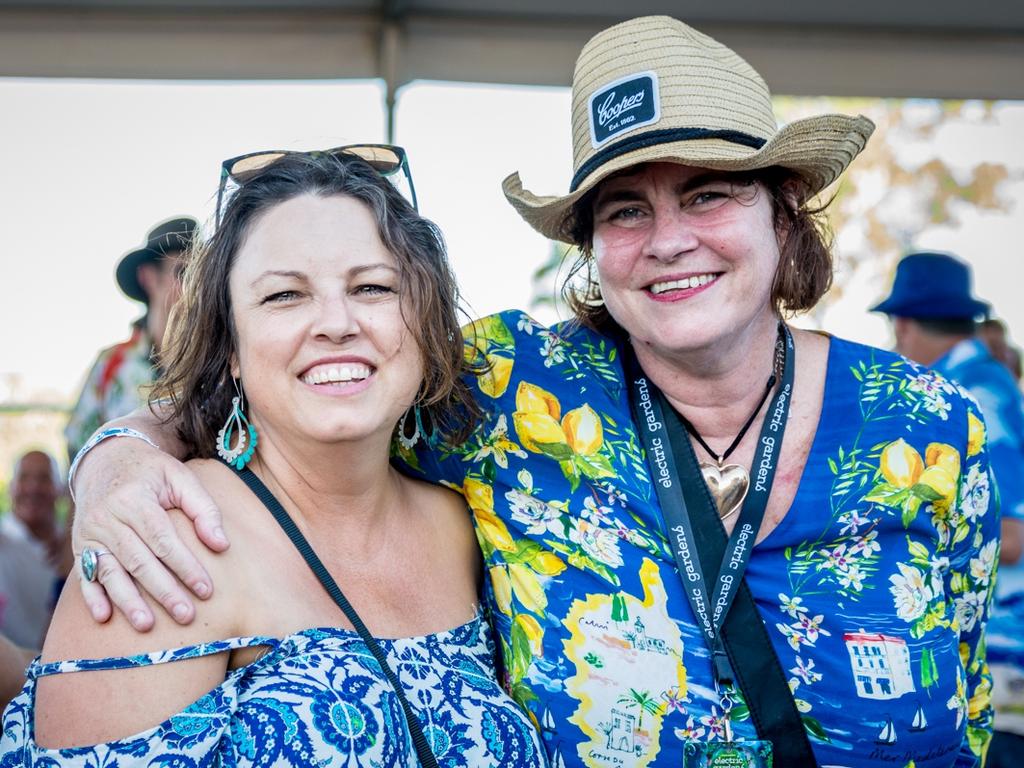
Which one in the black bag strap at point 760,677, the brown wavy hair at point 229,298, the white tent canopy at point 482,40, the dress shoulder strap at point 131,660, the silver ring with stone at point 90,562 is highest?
the white tent canopy at point 482,40

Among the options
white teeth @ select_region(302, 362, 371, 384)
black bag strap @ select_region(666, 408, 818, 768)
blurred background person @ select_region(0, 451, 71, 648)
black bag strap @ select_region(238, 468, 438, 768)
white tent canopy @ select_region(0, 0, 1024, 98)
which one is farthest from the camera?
blurred background person @ select_region(0, 451, 71, 648)

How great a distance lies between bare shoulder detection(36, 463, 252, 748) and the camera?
1.64 m

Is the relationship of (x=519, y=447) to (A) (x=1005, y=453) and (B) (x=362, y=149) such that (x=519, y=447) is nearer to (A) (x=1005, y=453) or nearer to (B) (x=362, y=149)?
(B) (x=362, y=149)

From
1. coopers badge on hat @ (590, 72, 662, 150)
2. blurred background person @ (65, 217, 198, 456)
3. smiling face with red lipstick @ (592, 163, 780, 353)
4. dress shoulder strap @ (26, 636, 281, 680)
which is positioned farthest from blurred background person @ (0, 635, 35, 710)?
blurred background person @ (65, 217, 198, 456)

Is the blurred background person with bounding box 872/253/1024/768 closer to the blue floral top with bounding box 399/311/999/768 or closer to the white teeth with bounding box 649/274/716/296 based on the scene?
the blue floral top with bounding box 399/311/999/768

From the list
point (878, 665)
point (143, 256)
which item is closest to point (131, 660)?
point (878, 665)

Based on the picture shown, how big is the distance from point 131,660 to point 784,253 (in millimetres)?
1605

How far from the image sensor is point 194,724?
5.44 ft

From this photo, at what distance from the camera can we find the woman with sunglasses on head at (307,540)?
1676mm

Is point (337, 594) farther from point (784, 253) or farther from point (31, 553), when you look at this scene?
point (31, 553)

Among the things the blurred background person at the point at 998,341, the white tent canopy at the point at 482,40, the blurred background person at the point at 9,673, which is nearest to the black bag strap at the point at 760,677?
the blurred background person at the point at 9,673

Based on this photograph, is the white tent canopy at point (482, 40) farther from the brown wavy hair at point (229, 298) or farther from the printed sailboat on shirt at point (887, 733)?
the printed sailboat on shirt at point (887, 733)

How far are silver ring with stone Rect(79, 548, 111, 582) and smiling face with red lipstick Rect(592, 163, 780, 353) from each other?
1159 mm

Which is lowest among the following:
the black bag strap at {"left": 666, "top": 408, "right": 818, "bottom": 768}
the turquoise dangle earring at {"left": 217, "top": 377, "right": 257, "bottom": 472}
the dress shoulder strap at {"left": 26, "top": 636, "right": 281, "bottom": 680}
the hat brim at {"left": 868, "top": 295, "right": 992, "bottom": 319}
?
the black bag strap at {"left": 666, "top": 408, "right": 818, "bottom": 768}
